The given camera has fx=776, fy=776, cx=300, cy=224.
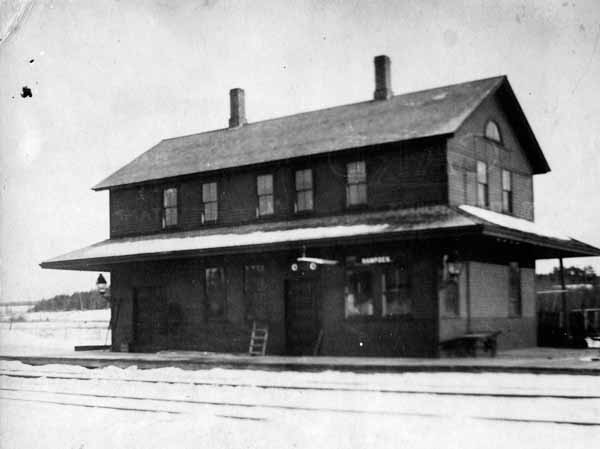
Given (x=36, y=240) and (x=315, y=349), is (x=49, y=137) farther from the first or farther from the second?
(x=315, y=349)

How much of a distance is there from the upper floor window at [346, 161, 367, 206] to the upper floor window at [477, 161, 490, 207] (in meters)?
3.02

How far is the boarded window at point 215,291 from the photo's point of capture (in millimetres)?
22234

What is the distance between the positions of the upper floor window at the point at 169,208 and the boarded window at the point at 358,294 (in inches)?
284

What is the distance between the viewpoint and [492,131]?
838 inches

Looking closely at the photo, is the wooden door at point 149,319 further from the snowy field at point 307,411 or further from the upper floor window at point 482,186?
the upper floor window at point 482,186

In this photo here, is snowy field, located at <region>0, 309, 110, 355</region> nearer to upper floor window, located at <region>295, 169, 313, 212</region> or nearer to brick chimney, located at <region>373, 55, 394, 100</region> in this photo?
upper floor window, located at <region>295, 169, 313, 212</region>

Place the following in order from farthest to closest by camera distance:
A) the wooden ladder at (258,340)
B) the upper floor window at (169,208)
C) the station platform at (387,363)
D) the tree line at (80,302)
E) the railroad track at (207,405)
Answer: the tree line at (80,302), the upper floor window at (169,208), the wooden ladder at (258,340), the station platform at (387,363), the railroad track at (207,405)

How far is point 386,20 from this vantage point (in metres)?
11.9

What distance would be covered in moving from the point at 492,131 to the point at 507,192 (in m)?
1.90

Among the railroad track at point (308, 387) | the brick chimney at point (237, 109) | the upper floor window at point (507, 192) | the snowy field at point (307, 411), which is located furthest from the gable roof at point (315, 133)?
the railroad track at point (308, 387)

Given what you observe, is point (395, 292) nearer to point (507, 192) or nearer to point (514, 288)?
point (514, 288)

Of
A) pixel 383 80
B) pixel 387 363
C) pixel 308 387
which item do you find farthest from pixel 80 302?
pixel 308 387

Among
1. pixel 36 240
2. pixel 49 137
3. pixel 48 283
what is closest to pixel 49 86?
pixel 49 137

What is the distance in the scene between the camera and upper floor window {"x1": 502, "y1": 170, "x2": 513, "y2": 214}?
21.8 metres
